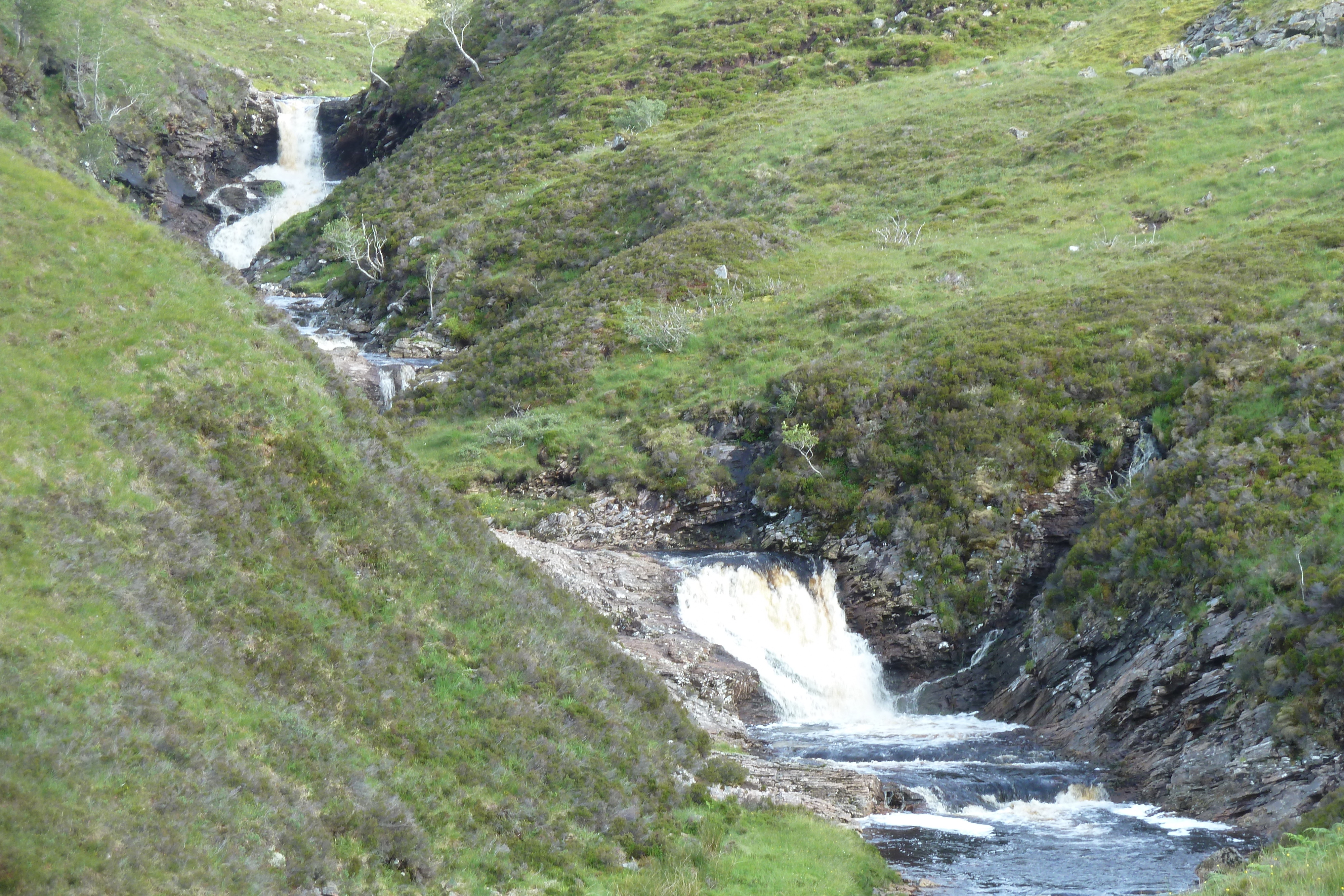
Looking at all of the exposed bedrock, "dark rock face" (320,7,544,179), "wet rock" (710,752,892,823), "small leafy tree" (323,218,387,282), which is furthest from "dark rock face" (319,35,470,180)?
"wet rock" (710,752,892,823)

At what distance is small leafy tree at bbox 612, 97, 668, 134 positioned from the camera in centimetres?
7625

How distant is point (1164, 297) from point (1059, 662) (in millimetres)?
16041

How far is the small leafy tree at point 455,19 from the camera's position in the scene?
9956 centimetres

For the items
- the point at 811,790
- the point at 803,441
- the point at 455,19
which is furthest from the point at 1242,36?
the point at 455,19

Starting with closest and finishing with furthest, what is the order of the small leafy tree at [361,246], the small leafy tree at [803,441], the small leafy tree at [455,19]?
the small leafy tree at [803,441] < the small leafy tree at [361,246] < the small leafy tree at [455,19]

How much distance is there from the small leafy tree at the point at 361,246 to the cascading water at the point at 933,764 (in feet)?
136

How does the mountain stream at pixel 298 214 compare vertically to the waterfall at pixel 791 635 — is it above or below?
above

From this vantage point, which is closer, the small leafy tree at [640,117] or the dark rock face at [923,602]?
the dark rock face at [923,602]

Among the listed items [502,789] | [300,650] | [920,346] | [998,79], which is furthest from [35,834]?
[998,79]

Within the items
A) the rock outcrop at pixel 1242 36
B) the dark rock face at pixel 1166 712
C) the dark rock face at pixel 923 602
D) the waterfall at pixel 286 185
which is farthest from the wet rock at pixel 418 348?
the rock outcrop at pixel 1242 36

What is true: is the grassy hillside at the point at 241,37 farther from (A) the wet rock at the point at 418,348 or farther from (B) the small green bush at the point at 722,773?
(B) the small green bush at the point at 722,773

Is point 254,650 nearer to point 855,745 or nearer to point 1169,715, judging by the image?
point 855,745

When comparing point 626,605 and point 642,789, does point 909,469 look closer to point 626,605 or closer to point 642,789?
point 626,605

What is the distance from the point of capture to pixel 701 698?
26094 mm
